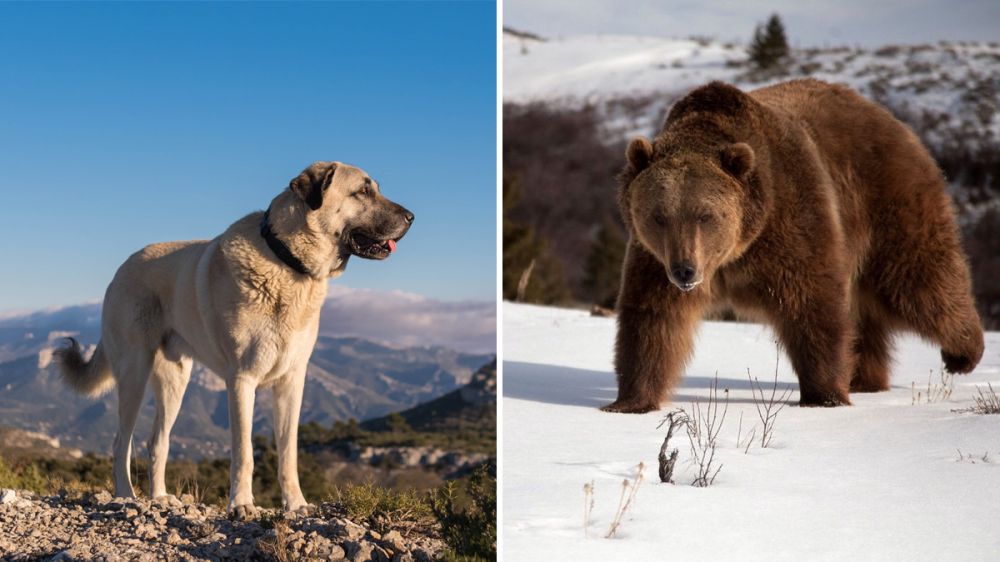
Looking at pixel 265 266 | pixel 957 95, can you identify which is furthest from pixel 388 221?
pixel 957 95

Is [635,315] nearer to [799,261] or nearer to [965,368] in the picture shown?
[799,261]

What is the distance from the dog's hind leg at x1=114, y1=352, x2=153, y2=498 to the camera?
693 centimetres

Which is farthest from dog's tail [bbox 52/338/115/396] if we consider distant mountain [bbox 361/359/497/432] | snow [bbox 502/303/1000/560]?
distant mountain [bbox 361/359/497/432]

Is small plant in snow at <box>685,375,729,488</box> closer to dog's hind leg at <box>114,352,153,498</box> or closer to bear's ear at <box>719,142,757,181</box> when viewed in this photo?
bear's ear at <box>719,142,757,181</box>

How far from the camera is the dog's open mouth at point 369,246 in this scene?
20.3 ft

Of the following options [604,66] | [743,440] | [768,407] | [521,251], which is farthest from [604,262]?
[604,66]

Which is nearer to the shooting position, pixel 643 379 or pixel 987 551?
pixel 987 551

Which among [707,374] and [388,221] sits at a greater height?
[388,221]

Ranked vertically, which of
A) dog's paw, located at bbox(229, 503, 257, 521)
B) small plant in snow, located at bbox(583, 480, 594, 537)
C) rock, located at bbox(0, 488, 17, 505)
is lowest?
rock, located at bbox(0, 488, 17, 505)

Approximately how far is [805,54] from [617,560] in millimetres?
56736

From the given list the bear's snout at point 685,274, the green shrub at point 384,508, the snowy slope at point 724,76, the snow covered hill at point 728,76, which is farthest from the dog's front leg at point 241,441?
the snowy slope at point 724,76

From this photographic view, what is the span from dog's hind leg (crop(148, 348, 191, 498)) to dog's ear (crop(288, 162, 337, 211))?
178 centimetres

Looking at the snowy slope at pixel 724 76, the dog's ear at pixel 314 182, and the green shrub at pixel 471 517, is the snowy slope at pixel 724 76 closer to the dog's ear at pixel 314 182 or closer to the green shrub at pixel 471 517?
the dog's ear at pixel 314 182

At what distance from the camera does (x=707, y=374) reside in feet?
30.1
